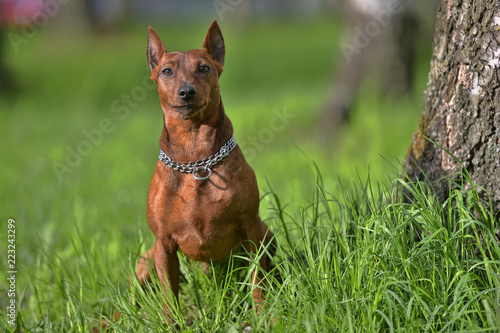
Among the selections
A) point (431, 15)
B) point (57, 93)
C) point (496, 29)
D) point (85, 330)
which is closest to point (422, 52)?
point (431, 15)

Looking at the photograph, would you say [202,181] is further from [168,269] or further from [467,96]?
[467,96]

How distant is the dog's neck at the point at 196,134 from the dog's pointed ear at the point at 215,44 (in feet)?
0.62

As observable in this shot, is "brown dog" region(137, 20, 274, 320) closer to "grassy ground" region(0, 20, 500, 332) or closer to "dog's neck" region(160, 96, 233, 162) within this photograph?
"dog's neck" region(160, 96, 233, 162)

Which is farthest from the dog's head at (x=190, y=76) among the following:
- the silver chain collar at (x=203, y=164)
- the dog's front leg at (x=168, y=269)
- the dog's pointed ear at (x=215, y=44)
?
the dog's front leg at (x=168, y=269)

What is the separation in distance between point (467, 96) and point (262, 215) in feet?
4.29

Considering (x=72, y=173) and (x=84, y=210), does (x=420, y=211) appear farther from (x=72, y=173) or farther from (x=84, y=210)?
(x=72, y=173)

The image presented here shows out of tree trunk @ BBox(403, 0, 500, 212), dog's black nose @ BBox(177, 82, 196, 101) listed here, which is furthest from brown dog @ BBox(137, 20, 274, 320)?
tree trunk @ BBox(403, 0, 500, 212)

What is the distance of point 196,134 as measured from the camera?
2188 millimetres

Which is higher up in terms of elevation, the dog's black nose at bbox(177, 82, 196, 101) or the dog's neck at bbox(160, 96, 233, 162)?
the dog's black nose at bbox(177, 82, 196, 101)

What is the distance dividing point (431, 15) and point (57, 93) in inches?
304

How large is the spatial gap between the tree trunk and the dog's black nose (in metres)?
1.09

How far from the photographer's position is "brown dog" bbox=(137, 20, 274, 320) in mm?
2152

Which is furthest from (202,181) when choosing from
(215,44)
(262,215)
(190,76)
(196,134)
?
(262,215)

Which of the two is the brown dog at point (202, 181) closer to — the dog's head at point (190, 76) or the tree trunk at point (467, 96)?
the dog's head at point (190, 76)
